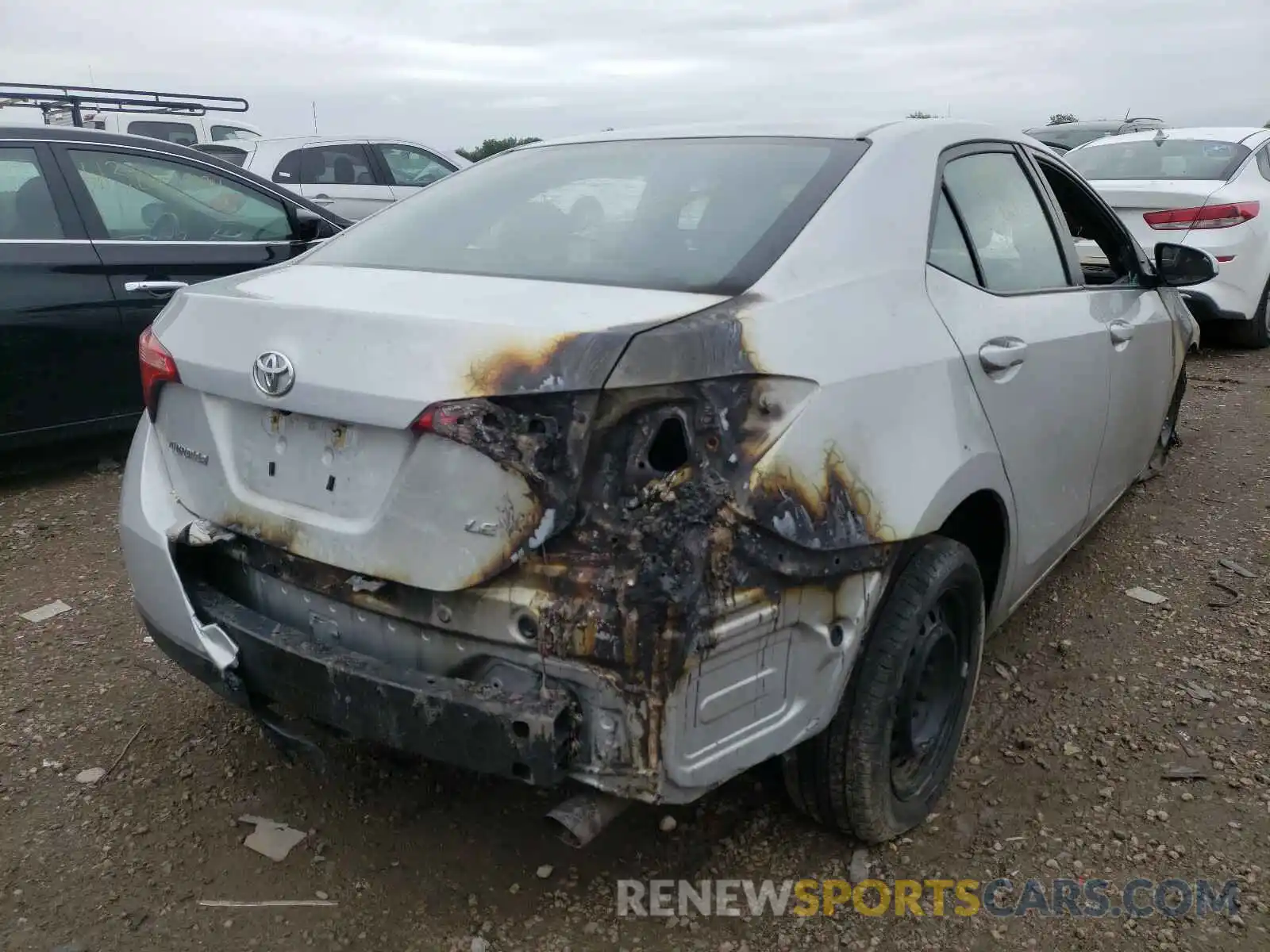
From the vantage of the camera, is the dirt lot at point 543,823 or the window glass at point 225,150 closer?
the dirt lot at point 543,823

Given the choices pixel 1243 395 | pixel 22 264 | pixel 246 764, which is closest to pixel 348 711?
pixel 246 764

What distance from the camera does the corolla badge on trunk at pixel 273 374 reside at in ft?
6.28

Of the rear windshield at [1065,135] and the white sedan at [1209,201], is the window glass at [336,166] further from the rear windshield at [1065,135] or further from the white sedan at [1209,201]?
the rear windshield at [1065,135]

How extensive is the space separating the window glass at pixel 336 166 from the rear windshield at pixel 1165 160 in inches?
243

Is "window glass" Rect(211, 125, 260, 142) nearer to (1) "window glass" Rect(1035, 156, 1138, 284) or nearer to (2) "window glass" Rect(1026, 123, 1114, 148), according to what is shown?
(2) "window glass" Rect(1026, 123, 1114, 148)

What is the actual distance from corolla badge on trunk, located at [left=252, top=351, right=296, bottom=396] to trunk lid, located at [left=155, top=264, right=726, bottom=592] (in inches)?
0.4

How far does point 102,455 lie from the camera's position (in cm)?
518

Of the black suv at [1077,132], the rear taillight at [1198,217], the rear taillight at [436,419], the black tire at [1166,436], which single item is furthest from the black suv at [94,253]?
the black suv at [1077,132]

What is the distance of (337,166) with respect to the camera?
378 inches

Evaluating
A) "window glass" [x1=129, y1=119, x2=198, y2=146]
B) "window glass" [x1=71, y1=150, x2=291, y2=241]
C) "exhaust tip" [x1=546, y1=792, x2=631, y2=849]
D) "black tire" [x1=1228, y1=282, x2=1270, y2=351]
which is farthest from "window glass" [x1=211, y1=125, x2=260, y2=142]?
"exhaust tip" [x1=546, y1=792, x2=631, y2=849]

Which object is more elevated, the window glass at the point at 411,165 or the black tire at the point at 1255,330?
the window glass at the point at 411,165

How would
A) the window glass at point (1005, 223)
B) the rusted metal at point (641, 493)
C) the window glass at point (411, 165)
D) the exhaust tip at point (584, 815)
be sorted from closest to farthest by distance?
the rusted metal at point (641, 493) → the exhaust tip at point (584, 815) → the window glass at point (1005, 223) → the window glass at point (411, 165)

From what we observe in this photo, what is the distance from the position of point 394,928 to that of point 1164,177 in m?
7.44

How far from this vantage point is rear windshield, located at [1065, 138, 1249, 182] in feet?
24.0
